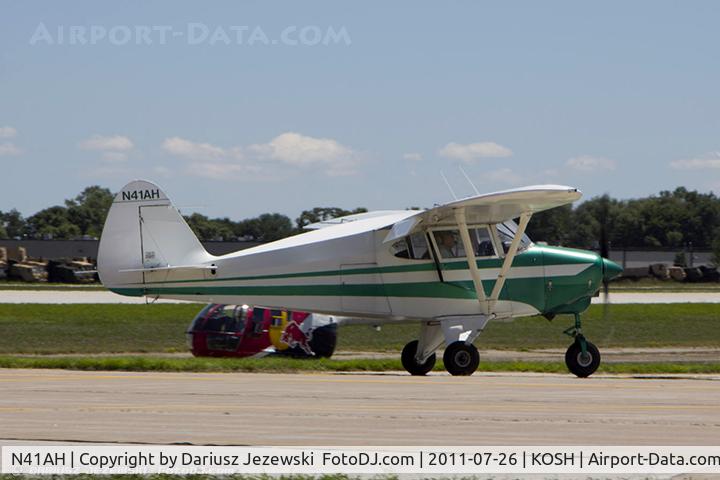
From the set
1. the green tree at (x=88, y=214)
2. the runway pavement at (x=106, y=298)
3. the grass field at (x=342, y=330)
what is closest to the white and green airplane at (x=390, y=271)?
the grass field at (x=342, y=330)

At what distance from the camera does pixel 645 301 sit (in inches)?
2015

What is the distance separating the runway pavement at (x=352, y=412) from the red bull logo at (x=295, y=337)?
837 centimetres

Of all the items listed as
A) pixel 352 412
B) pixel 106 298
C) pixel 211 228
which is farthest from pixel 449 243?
pixel 211 228

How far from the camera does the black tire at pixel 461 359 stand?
62.5 feet

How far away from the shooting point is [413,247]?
1997 centimetres

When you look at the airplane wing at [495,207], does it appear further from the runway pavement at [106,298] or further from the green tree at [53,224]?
the green tree at [53,224]

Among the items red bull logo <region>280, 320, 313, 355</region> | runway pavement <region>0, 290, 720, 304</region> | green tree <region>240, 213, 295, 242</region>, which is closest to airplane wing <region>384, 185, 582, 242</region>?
red bull logo <region>280, 320, 313, 355</region>

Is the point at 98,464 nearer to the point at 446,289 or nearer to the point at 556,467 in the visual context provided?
the point at 556,467

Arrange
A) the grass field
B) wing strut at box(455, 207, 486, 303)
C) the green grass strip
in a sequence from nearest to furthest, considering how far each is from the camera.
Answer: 1. wing strut at box(455, 207, 486, 303)
2. the green grass strip
3. the grass field

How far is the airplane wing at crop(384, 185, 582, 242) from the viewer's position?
17984mm

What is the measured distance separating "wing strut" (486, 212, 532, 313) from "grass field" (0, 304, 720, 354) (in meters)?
11.4

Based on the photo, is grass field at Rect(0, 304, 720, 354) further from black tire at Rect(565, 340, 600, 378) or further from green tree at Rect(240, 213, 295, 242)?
green tree at Rect(240, 213, 295, 242)

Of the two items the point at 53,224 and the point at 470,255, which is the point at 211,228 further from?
the point at 470,255

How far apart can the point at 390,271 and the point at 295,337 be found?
479cm
